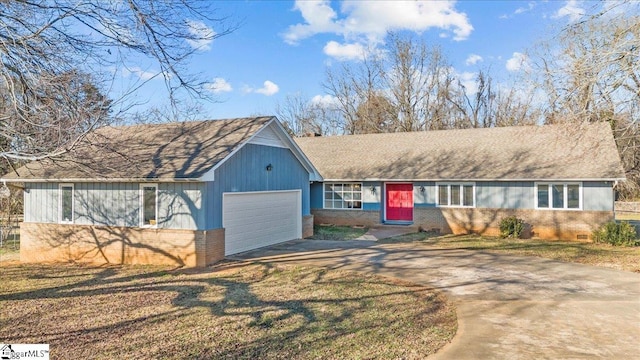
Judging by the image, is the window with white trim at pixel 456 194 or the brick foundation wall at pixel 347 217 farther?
the brick foundation wall at pixel 347 217

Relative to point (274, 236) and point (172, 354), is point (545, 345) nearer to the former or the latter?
point (172, 354)

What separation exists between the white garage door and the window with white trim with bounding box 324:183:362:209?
563 cm

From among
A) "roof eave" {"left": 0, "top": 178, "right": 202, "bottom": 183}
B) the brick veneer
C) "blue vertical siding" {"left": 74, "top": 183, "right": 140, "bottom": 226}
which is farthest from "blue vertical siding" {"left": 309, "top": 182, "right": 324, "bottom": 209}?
"roof eave" {"left": 0, "top": 178, "right": 202, "bottom": 183}

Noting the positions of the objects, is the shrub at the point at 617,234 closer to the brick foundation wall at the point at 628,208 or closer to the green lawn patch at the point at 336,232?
the green lawn patch at the point at 336,232

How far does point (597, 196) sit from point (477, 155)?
17.7ft

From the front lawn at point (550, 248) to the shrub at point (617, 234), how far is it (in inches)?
12.4

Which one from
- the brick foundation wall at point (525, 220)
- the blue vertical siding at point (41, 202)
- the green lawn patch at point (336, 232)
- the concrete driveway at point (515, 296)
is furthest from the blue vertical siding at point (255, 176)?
the brick foundation wall at point (525, 220)

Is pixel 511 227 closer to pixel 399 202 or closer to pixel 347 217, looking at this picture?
pixel 399 202

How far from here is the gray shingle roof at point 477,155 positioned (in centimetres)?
1808

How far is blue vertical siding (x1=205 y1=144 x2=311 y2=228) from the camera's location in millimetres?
12719

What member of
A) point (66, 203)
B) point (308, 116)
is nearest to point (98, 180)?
point (66, 203)

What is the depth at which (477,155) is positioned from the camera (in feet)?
69.3

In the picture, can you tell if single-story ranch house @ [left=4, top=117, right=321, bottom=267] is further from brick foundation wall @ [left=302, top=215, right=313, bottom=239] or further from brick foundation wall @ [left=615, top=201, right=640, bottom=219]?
brick foundation wall @ [left=615, top=201, right=640, bottom=219]

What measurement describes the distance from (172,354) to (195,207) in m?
6.90
